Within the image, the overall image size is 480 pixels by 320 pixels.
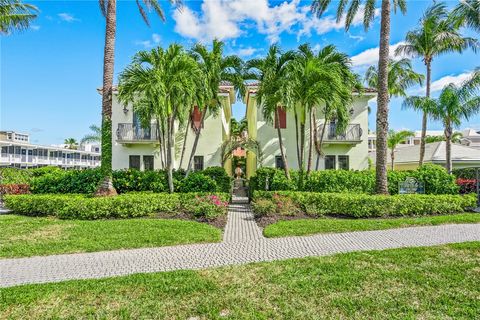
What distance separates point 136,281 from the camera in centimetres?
486

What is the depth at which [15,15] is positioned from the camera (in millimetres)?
15812

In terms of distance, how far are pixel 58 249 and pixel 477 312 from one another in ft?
27.2

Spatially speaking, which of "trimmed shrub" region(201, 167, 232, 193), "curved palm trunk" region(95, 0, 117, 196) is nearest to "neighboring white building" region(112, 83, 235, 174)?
"trimmed shrub" region(201, 167, 232, 193)

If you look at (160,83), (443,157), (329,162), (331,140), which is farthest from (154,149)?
(443,157)

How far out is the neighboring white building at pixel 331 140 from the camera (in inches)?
773

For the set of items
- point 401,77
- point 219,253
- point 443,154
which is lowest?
point 219,253

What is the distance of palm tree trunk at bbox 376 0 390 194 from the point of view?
1194cm

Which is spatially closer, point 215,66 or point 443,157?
point 215,66

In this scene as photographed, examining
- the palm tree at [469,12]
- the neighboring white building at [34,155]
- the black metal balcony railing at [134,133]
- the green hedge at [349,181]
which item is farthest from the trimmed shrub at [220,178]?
the neighboring white building at [34,155]

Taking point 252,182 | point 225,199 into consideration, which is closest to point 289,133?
point 252,182

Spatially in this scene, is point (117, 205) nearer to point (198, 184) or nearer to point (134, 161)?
point (198, 184)

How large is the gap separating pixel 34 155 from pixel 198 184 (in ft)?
145

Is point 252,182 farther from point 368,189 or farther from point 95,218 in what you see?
point 95,218

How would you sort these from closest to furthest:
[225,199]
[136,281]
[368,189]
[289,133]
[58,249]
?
[136,281], [58,249], [225,199], [368,189], [289,133]
